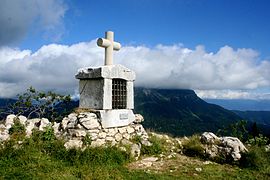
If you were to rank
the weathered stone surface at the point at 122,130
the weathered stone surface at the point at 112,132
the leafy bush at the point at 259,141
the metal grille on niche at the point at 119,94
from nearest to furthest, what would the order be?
the weathered stone surface at the point at 112,132 → the weathered stone surface at the point at 122,130 → the metal grille on niche at the point at 119,94 → the leafy bush at the point at 259,141

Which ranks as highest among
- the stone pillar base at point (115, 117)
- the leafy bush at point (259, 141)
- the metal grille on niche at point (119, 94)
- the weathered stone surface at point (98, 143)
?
the metal grille on niche at point (119, 94)

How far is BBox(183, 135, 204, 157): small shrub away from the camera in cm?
Result: 1271

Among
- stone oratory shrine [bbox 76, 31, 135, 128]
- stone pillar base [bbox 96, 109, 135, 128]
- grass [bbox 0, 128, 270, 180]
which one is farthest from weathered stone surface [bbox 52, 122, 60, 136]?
stone pillar base [bbox 96, 109, 135, 128]

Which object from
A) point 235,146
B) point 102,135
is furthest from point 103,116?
point 235,146

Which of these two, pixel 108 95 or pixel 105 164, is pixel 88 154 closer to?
pixel 105 164

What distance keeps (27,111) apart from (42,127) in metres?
4.29

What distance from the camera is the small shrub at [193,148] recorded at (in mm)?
12706

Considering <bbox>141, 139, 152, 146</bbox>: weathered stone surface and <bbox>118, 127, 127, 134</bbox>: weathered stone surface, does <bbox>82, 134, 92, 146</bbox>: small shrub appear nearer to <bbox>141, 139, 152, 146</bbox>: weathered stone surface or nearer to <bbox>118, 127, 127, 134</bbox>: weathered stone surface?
<bbox>118, 127, 127, 134</bbox>: weathered stone surface

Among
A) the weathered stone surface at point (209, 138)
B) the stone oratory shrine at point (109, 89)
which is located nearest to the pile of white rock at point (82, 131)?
the stone oratory shrine at point (109, 89)

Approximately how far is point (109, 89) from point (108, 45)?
2.19m

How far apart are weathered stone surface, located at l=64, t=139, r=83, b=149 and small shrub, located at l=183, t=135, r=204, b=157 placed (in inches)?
199

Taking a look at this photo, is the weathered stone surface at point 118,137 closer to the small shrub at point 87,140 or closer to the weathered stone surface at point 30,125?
the small shrub at point 87,140

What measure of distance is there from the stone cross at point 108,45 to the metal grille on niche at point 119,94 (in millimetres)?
1004

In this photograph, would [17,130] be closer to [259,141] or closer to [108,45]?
[108,45]
